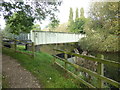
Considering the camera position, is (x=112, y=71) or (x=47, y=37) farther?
(x=47, y=37)

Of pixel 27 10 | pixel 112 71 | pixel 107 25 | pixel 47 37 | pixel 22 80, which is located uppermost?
pixel 27 10

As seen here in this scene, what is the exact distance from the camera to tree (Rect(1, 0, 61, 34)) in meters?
4.68

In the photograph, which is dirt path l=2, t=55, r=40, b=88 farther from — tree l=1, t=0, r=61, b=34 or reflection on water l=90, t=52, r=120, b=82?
reflection on water l=90, t=52, r=120, b=82

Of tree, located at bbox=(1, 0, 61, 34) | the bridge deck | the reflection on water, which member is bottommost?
the reflection on water

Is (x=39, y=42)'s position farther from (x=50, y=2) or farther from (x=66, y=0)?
(x=66, y=0)

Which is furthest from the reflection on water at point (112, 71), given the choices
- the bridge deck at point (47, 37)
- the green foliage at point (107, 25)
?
the bridge deck at point (47, 37)

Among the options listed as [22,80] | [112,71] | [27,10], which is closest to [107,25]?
[112,71]

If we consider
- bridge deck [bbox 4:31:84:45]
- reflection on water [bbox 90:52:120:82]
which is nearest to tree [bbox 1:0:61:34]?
bridge deck [bbox 4:31:84:45]

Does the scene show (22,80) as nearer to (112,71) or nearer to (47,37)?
(112,71)

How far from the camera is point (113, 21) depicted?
504 cm

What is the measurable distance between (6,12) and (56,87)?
16.1ft

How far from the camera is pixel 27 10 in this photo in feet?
16.3

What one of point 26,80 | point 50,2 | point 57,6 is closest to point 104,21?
point 57,6

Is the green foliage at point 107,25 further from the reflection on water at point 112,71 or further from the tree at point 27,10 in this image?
the tree at point 27,10
